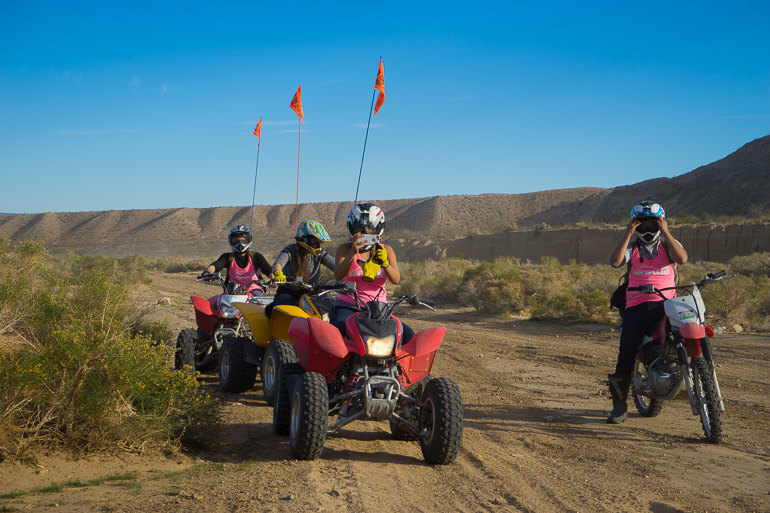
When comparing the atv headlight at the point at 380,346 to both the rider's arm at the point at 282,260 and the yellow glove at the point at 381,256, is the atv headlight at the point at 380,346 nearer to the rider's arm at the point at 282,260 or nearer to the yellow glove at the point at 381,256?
the yellow glove at the point at 381,256

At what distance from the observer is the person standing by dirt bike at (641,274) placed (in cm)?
647

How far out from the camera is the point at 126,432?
16.4ft

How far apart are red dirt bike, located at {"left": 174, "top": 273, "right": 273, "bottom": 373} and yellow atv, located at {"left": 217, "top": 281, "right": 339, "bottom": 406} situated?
35 centimetres

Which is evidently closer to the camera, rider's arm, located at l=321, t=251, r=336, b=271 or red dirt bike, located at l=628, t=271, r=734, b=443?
red dirt bike, located at l=628, t=271, r=734, b=443

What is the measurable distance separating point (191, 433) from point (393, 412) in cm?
179

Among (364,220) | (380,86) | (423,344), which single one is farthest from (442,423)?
(380,86)

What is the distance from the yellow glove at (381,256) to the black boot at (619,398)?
2884 millimetres

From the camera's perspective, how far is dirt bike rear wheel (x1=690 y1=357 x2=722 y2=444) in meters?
5.75

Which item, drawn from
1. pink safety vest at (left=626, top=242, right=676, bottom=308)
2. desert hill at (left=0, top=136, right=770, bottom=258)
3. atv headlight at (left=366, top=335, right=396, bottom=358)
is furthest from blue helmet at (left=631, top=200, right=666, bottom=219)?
desert hill at (left=0, top=136, right=770, bottom=258)

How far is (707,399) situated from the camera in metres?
5.76

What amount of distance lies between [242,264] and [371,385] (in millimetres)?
4699

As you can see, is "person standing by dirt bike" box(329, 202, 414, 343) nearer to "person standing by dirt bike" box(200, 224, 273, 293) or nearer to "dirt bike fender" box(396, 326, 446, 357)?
"dirt bike fender" box(396, 326, 446, 357)

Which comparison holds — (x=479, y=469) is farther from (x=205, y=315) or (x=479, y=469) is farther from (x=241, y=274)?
(x=241, y=274)

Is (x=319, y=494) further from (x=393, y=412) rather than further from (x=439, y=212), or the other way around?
(x=439, y=212)
